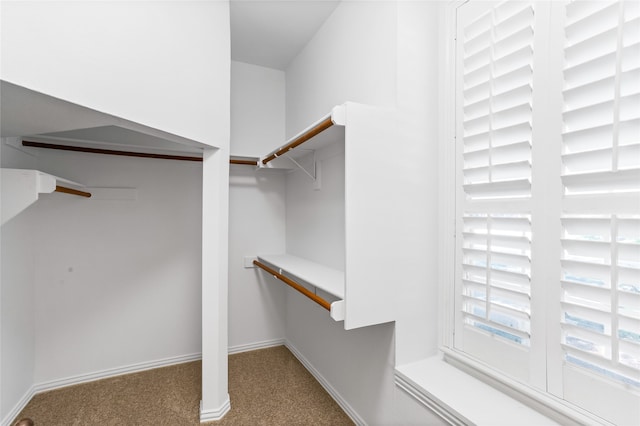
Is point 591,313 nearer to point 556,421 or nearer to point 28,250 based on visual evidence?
point 556,421

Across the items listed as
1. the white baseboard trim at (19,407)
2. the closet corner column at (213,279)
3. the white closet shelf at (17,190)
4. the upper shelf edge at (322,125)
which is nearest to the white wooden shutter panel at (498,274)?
the upper shelf edge at (322,125)

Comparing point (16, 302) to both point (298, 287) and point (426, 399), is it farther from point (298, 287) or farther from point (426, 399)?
point (426, 399)

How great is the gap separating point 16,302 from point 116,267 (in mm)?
561

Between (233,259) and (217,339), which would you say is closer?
(217,339)

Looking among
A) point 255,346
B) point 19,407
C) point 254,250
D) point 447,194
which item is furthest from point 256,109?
point 19,407

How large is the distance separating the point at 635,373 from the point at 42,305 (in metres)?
3.08

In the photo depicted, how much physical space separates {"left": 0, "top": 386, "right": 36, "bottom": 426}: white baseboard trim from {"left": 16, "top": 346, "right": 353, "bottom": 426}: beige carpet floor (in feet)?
0.09

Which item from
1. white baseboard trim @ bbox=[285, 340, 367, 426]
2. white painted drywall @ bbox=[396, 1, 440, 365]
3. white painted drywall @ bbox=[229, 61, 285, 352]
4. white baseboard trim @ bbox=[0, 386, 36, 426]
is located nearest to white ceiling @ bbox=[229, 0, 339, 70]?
white painted drywall @ bbox=[229, 61, 285, 352]

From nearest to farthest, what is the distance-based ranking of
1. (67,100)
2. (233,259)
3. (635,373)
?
(635,373) → (67,100) → (233,259)

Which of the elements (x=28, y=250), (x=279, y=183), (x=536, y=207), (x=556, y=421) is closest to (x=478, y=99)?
(x=536, y=207)

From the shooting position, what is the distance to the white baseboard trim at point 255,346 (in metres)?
2.67

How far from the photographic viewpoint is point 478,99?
4.32 feet

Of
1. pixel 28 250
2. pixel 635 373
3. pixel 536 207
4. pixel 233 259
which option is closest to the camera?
pixel 635 373

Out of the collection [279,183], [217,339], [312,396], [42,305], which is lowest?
[312,396]
